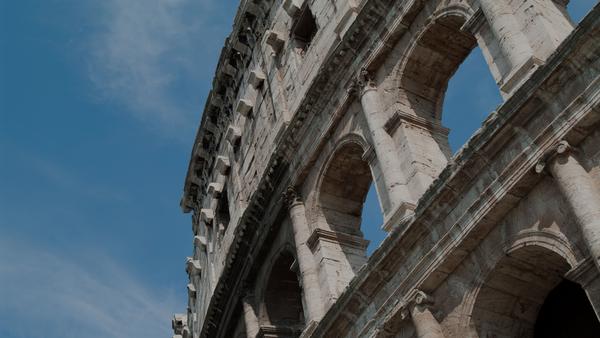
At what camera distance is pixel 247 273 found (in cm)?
1755

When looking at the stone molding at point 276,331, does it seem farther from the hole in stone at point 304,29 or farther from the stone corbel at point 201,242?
the stone corbel at point 201,242

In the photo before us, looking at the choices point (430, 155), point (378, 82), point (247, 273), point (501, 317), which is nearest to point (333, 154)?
point (378, 82)

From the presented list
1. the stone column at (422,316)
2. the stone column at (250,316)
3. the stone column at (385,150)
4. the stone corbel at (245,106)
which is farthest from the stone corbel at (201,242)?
the stone column at (422,316)

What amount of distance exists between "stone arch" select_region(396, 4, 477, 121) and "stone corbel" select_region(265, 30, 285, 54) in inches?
240

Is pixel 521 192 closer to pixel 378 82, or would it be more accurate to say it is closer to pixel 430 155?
pixel 430 155

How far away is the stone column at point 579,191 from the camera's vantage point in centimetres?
828

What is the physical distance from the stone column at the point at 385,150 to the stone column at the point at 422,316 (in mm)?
1436

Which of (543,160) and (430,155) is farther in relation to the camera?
(430,155)

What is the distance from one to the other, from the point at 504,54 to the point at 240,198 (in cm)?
1020

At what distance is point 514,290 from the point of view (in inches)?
407

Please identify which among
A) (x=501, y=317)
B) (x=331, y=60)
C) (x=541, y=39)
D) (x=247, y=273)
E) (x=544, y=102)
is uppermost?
(x=331, y=60)

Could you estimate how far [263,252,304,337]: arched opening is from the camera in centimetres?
1672

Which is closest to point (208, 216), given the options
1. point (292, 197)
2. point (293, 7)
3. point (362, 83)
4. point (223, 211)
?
point (223, 211)

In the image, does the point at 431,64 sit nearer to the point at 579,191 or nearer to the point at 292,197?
the point at 292,197
